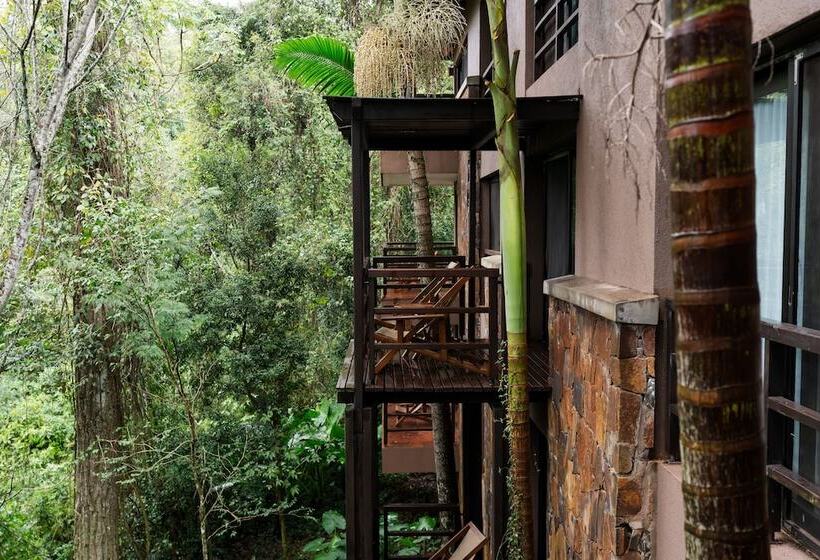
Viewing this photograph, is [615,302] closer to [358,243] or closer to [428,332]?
[358,243]

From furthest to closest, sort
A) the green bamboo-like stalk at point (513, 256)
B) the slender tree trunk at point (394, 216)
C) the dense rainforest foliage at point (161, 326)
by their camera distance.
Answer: the slender tree trunk at point (394, 216) → the dense rainforest foliage at point (161, 326) → the green bamboo-like stalk at point (513, 256)

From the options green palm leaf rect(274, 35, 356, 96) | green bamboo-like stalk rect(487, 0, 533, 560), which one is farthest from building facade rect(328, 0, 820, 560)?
green palm leaf rect(274, 35, 356, 96)

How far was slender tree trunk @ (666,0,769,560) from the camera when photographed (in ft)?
3.87

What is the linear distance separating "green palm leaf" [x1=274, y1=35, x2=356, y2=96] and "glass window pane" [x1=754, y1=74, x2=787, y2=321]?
7366 mm

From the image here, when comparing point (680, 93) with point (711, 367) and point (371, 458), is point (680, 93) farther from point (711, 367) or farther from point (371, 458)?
point (371, 458)

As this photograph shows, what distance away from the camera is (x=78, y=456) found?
9398 mm

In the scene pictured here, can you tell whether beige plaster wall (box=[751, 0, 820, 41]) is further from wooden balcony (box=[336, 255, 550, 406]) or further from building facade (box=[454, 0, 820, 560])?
wooden balcony (box=[336, 255, 550, 406])

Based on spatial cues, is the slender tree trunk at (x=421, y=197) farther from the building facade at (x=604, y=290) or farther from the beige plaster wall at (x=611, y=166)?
the beige plaster wall at (x=611, y=166)

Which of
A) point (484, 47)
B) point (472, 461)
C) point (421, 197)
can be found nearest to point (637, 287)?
point (421, 197)

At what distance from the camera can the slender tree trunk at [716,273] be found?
1180 mm

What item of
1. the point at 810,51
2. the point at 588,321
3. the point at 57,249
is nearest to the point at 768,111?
the point at 810,51

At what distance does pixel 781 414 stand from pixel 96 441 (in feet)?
29.2

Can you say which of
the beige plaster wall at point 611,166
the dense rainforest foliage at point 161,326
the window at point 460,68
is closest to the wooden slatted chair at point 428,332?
the beige plaster wall at point 611,166

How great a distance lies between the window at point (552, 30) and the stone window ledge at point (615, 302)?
7.72ft
